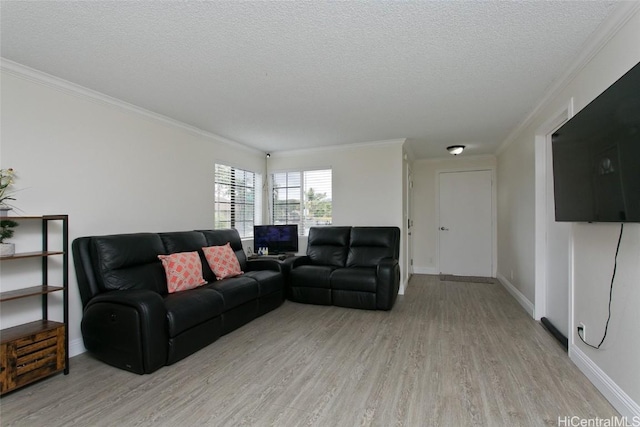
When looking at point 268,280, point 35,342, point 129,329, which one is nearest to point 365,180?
point 268,280

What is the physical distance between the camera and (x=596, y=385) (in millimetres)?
2068

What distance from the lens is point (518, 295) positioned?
4.18 m

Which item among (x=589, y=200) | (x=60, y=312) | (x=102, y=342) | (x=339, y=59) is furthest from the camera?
(x=60, y=312)

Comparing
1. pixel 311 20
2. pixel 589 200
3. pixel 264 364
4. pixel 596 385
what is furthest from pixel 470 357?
pixel 311 20

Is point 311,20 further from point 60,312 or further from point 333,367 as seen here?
point 60,312

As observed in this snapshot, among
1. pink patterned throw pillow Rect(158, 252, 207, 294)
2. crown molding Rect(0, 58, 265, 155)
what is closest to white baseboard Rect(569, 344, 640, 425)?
pink patterned throw pillow Rect(158, 252, 207, 294)

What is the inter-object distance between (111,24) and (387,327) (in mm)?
3486

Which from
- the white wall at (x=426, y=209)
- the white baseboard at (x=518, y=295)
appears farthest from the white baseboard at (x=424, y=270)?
the white baseboard at (x=518, y=295)

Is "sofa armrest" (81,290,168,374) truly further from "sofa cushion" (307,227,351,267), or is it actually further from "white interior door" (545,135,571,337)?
"white interior door" (545,135,571,337)

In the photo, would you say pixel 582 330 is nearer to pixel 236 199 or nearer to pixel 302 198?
pixel 302 198

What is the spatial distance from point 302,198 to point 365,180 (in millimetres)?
1205

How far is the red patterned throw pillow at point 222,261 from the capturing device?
350 centimetres

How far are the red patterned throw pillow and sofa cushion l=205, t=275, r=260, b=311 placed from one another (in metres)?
0.13

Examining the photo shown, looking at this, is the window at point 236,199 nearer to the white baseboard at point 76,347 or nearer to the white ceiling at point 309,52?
the white ceiling at point 309,52
